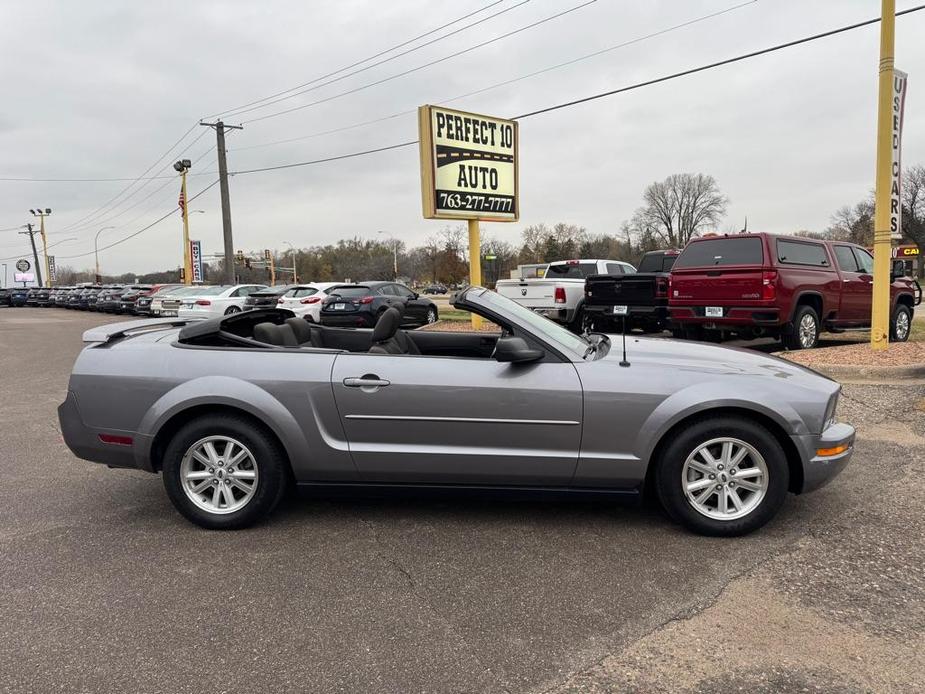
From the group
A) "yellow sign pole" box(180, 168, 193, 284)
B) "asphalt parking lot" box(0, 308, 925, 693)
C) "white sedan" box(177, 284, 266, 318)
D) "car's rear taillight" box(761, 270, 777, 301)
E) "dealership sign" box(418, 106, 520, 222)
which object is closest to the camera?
"asphalt parking lot" box(0, 308, 925, 693)

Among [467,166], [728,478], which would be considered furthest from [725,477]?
[467,166]

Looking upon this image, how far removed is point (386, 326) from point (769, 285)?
726cm

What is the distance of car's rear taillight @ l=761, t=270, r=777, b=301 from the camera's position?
9.31 m

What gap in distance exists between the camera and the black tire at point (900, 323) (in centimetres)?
1118

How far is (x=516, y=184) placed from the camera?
616 inches

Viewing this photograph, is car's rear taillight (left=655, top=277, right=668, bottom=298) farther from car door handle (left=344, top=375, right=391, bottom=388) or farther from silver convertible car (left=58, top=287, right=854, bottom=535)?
car door handle (left=344, top=375, right=391, bottom=388)

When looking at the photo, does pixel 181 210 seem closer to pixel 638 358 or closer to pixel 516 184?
pixel 516 184

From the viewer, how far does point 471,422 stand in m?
3.50

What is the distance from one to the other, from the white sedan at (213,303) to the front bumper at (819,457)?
747 inches

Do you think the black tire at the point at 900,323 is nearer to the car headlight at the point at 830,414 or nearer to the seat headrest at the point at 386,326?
the car headlight at the point at 830,414

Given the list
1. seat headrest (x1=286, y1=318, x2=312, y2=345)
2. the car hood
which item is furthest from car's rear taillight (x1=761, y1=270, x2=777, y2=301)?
seat headrest (x1=286, y1=318, x2=312, y2=345)

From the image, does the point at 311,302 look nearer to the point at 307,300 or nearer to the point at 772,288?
the point at 307,300

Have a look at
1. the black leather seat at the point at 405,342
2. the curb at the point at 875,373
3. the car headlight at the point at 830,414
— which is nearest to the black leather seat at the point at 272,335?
the black leather seat at the point at 405,342

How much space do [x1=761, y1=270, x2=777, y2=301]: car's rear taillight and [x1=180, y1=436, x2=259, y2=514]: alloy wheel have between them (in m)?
8.16
